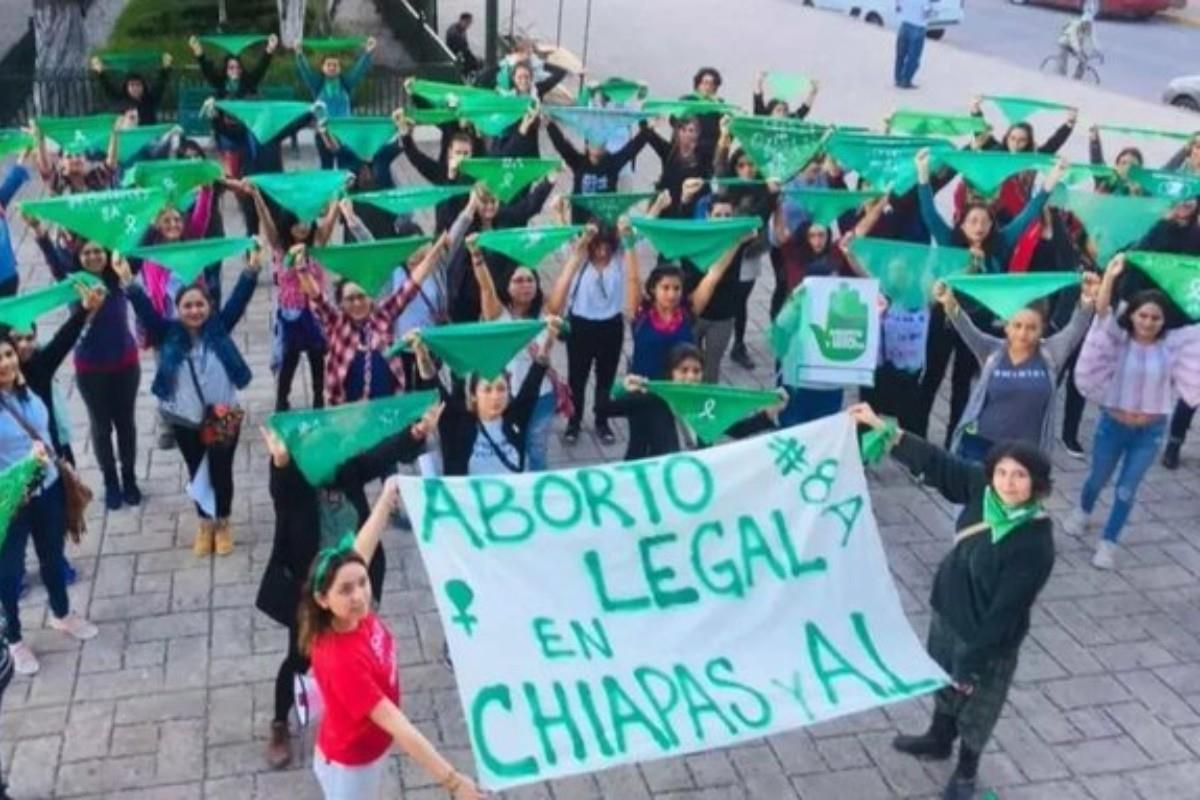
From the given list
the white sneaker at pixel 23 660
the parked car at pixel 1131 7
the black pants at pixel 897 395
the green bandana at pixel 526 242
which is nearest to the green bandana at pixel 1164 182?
the black pants at pixel 897 395

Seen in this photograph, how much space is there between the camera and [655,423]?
6.71m

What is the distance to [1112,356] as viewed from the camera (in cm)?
738

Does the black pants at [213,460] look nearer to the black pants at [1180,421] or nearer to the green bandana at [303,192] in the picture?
the green bandana at [303,192]

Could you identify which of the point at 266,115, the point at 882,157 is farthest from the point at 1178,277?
the point at 266,115

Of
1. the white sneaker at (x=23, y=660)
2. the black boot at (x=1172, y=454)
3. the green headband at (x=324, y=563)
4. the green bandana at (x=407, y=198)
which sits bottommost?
the white sneaker at (x=23, y=660)

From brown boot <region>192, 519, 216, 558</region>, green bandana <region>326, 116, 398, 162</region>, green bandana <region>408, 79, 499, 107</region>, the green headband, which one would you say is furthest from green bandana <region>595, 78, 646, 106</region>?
the green headband

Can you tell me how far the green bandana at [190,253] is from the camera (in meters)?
7.07

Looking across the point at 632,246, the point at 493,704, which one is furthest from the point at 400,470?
the point at 493,704

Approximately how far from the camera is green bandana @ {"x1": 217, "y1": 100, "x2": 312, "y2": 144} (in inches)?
408

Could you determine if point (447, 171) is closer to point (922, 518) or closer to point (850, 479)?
point (922, 518)

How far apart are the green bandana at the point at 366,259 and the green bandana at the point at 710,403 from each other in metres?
1.80

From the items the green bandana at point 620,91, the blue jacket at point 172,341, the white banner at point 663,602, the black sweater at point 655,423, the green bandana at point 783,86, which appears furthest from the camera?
the green bandana at point 783,86

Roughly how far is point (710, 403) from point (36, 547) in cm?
329

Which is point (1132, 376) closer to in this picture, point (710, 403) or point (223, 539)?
point (710, 403)
